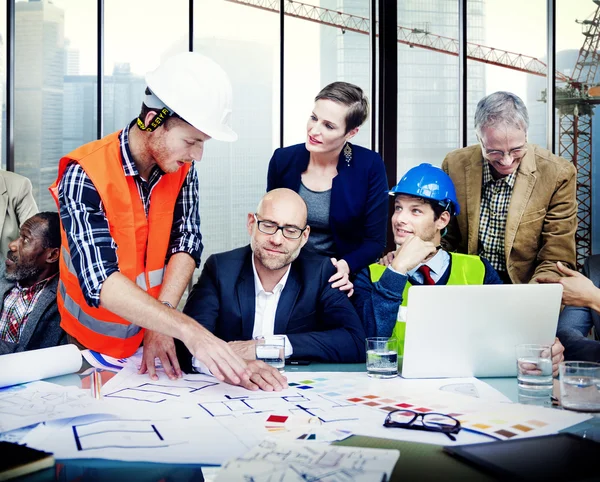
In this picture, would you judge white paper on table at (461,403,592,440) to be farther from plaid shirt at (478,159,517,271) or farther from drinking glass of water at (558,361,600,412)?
plaid shirt at (478,159,517,271)

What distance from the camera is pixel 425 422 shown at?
1322 mm

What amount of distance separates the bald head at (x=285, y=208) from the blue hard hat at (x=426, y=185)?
45cm

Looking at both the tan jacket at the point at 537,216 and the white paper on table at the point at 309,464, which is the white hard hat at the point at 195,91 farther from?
the tan jacket at the point at 537,216

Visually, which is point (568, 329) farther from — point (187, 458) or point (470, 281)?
point (187, 458)

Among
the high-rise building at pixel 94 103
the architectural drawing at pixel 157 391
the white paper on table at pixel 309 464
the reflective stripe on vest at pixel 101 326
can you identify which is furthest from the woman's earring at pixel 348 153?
the high-rise building at pixel 94 103

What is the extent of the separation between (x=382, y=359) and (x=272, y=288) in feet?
2.52

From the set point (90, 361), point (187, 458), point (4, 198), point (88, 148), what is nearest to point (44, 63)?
point (4, 198)

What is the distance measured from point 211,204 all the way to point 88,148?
2.83 meters

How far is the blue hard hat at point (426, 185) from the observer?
2.64m

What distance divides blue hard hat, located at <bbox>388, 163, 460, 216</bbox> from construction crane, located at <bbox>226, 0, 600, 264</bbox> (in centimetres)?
255

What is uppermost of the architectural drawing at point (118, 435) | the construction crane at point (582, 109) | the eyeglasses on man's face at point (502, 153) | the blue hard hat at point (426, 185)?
the construction crane at point (582, 109)

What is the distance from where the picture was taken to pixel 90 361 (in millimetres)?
1969

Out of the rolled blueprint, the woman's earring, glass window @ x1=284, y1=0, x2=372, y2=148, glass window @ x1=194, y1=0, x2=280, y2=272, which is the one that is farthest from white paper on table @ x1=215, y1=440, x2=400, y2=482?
glass window @ x1=284, y1=0, x2=372, y2=148

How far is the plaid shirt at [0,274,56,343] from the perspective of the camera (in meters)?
3.25
